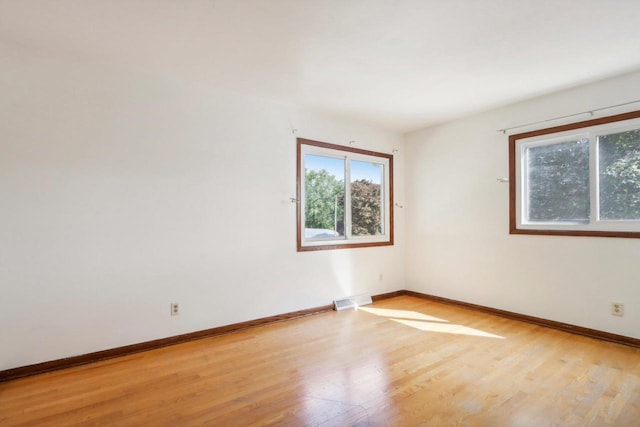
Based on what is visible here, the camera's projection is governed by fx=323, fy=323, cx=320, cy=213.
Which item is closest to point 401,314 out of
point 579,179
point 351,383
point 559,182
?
point 351,383

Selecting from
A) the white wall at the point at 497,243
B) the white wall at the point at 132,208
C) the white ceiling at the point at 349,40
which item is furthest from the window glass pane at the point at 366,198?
the white ceiling at the point at 349,40

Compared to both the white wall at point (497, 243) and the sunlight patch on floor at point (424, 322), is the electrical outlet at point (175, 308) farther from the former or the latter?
the white wall at point (497, 243)

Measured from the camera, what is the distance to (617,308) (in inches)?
115

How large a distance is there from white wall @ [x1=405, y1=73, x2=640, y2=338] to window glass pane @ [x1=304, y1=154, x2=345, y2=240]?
127 cm

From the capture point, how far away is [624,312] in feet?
9.46

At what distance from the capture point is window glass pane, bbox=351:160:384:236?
14.4 ft

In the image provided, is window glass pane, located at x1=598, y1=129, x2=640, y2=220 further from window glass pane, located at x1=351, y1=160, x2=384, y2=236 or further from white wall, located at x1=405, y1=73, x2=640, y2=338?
window glass pane, located at x1=351, y1=160, x2=384, y2=236

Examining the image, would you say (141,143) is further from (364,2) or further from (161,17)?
(364,2)

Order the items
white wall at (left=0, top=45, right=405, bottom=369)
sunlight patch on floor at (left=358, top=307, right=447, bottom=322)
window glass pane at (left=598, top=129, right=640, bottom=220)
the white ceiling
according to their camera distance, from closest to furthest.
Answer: the white ceiling → white wall at (left=0, top=45, right=405, bottom=369) → window glass pane at (left=598, top=129, right=640, bottom=220) → sunlight patch on floor at (left=358, top=307, right=447, bottom=322)

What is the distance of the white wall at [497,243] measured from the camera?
2.97 metres

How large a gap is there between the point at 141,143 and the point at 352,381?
257 cm

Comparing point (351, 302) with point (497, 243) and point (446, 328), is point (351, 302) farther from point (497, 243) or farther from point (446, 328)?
point (497, 243)

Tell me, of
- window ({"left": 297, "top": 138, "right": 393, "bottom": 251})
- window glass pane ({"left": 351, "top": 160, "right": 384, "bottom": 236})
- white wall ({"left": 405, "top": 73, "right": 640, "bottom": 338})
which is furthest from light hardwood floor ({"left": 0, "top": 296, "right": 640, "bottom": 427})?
window glass pane ({"left": 351, "top": 160, "right": 384, "bottom": 236})

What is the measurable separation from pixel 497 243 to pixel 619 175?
1.28 m
